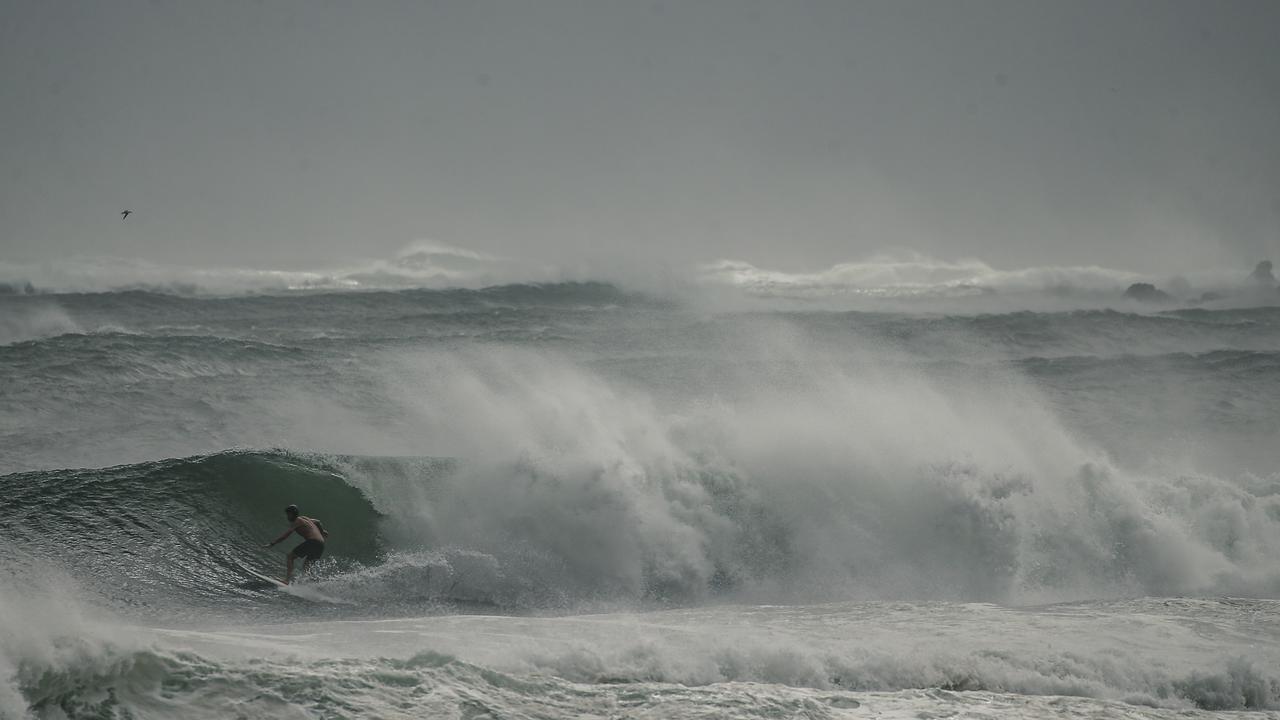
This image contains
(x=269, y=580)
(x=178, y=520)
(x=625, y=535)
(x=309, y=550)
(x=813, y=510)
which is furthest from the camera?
(x=813, y=510)

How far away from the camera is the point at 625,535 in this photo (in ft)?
37.1

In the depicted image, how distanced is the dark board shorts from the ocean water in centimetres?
24

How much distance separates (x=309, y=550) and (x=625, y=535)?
339 centimetres

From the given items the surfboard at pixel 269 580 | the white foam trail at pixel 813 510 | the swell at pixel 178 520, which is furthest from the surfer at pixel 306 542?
the white foam trail at pixel 813 510

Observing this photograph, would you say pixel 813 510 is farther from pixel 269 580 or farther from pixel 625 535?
pixel 269 580

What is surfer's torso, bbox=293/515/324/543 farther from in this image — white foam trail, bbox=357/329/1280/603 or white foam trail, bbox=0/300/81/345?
white foam trail, bbox=0/300/81/345

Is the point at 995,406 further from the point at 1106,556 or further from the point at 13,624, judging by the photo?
the point at 13,624

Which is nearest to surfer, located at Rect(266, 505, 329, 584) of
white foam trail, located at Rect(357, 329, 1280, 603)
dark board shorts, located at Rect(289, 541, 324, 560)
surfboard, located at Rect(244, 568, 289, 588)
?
dark board shorts, located at Rect(289, 541, 324, 560)

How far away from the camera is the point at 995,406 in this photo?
16969 mm

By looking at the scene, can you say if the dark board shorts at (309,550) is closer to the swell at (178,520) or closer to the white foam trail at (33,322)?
the swell at (178,520)

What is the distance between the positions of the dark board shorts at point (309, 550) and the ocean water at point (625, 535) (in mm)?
235

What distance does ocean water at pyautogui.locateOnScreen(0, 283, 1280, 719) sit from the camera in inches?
263

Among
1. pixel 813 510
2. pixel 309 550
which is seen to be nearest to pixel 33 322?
pixel 309 550

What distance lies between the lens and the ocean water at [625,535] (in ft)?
22.0
